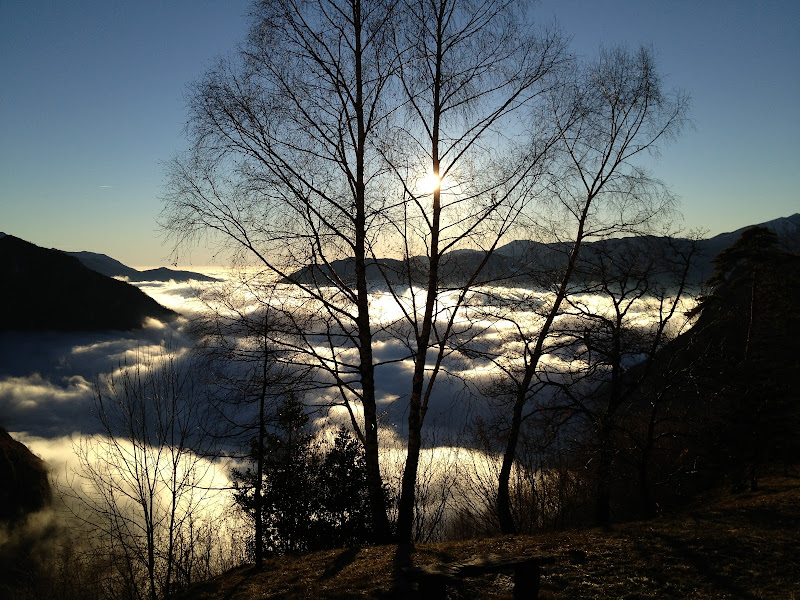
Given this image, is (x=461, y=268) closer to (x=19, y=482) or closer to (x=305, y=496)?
(x=305, y=496)

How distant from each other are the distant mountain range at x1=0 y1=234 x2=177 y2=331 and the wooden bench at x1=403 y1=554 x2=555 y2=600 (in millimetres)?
181853

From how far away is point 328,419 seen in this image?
34.9 ft

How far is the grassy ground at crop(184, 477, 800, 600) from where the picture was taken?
6.24 meters

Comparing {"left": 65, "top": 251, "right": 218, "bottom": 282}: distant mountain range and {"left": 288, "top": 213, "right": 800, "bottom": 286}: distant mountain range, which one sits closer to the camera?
{"left": 288, "top": 213, "right": 800, "bottom": 286}: distant mountain range

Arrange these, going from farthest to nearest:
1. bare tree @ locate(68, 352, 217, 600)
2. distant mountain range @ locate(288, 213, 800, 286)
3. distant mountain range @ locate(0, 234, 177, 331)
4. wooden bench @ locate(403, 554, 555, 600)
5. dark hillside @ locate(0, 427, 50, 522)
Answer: distant mountain range @ locate(0, 234, 177, 331)
dark hillside @ locate(0, 427, 50, 522)
bare tree @ locate(68, 352, 217, 600)
distant mountain range @ locate(288, 213, 800, 286)
wooden bench @ locate(403, 554, 555, 600)

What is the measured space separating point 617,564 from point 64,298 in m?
192

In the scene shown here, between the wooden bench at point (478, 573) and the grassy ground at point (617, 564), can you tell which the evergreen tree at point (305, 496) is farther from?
the wooden bench at point (478, 573)

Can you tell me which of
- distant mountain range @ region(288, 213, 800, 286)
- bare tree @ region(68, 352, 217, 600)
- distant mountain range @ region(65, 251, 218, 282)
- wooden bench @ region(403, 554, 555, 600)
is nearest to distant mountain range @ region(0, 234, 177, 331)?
distant mountain range @ region(65, 251, 218, 282)

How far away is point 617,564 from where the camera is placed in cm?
704

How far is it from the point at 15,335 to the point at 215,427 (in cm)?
19810

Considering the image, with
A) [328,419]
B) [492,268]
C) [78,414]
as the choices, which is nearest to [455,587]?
[328,419]

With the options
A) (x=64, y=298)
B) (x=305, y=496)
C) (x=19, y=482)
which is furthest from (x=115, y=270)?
(x=305, y=496)

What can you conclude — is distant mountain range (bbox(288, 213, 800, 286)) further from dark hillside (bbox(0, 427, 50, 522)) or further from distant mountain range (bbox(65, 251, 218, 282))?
distant mountain range (bbox(65, 251, 218, 282))

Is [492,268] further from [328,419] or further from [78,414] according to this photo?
[78,414]
